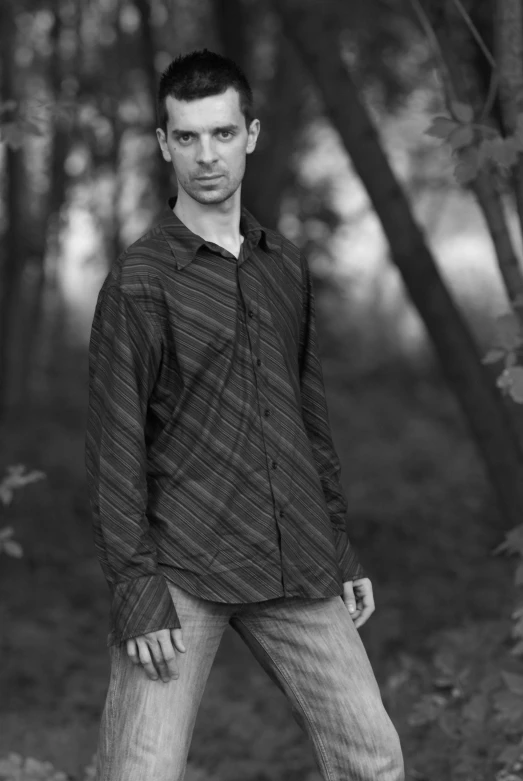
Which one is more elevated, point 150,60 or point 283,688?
point 150,60

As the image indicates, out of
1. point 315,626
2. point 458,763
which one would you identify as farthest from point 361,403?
point 315,626

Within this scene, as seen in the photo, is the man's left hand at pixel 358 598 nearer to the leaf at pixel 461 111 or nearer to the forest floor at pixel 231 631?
the leaf at pixel 461 111

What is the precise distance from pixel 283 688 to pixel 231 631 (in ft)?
15.6

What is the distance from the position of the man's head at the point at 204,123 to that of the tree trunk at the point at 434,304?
3.02 meters

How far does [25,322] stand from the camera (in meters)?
12.4

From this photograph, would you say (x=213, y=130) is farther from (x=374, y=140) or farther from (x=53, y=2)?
(x=53, y=2)

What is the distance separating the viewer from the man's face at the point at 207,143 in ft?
8.77

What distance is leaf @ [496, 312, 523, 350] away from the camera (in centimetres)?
389

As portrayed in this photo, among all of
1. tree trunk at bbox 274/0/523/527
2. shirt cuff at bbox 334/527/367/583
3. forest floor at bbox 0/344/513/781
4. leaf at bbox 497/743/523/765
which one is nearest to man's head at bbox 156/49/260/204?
shirt cuff at bbox 334/527/367/583

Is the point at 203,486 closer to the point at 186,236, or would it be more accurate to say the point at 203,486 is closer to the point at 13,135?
the point at 186,236

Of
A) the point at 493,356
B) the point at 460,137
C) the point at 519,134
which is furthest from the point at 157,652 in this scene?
the point at 519,134

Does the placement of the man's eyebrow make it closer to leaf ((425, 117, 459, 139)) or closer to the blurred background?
leaf ((425, 117, 459, 139))

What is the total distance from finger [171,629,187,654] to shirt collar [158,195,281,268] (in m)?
0.83

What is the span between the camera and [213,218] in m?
2.77
